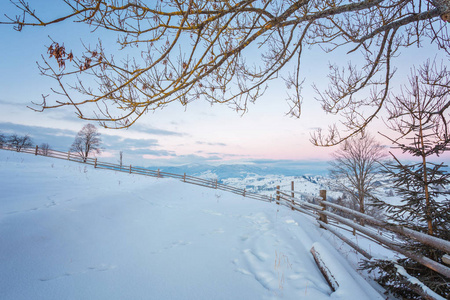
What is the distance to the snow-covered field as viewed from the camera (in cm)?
194

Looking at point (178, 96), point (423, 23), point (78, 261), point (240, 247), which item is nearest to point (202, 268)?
point (240, 247)

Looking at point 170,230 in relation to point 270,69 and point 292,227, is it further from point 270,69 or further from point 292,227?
point 270,69

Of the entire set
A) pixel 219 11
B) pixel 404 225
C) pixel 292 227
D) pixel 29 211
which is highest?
pixel 219 11

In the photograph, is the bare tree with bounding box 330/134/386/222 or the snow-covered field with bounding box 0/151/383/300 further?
the bare tree with bounding box 330/134/386/222

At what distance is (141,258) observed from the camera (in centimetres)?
260

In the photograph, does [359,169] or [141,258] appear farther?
[359,169]

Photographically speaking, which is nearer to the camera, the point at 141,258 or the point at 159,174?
the point at 141,258

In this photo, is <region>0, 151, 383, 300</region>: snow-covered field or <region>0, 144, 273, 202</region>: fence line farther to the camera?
<region>0, 144, 273, 202</region>: fence line

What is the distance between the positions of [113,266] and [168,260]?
70 centimetres

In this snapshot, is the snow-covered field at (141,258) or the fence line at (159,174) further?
the fence line at (159,174)

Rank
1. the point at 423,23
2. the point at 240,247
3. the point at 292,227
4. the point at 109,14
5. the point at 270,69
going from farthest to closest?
the point at 292,227, the point at 240,247, the point at 270,69, the point at 423,23, the point at 109,14

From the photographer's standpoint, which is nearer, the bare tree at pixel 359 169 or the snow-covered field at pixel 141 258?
the snow-covered field at pixel 141 258

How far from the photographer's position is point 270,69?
3.04 metres

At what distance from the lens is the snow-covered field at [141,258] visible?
1.94 metres
